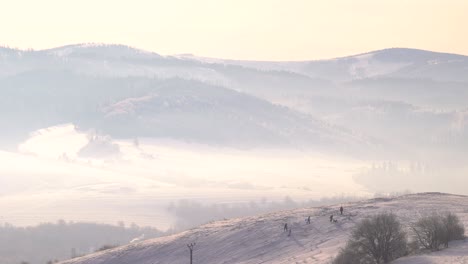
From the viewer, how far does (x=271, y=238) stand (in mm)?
95250

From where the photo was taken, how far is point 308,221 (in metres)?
98.9

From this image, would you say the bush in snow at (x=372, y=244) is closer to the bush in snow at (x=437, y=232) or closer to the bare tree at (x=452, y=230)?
the bush in snow at (x=437, y=232)

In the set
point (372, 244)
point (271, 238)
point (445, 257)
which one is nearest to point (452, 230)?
point (445, 257)

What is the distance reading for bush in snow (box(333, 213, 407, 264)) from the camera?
7312 cm

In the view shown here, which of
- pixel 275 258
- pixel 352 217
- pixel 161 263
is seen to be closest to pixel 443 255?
pixel 275 258

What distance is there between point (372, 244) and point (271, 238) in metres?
23.1

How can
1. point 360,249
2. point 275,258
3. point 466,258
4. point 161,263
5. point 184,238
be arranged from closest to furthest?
point 466,258
point 360,249
point 275,258
point 161,263
point 184,238

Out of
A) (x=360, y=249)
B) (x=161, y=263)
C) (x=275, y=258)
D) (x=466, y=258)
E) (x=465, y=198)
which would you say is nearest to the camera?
(x=466, y=258)

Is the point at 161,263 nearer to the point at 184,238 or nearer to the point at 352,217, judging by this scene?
the point at 184,238

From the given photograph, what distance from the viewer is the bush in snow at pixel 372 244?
240ft

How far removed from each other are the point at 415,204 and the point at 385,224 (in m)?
33.2

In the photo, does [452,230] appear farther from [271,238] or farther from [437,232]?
[271,238]

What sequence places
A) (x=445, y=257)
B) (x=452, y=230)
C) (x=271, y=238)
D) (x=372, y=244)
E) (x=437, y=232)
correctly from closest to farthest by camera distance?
(x=445, y=257) → (x=372, y=244) → (x=437, y=232) → (x=452, y=230) → (x=271, y=238)

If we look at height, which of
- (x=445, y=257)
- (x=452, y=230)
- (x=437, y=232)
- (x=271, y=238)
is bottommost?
(x=445, y=257)
